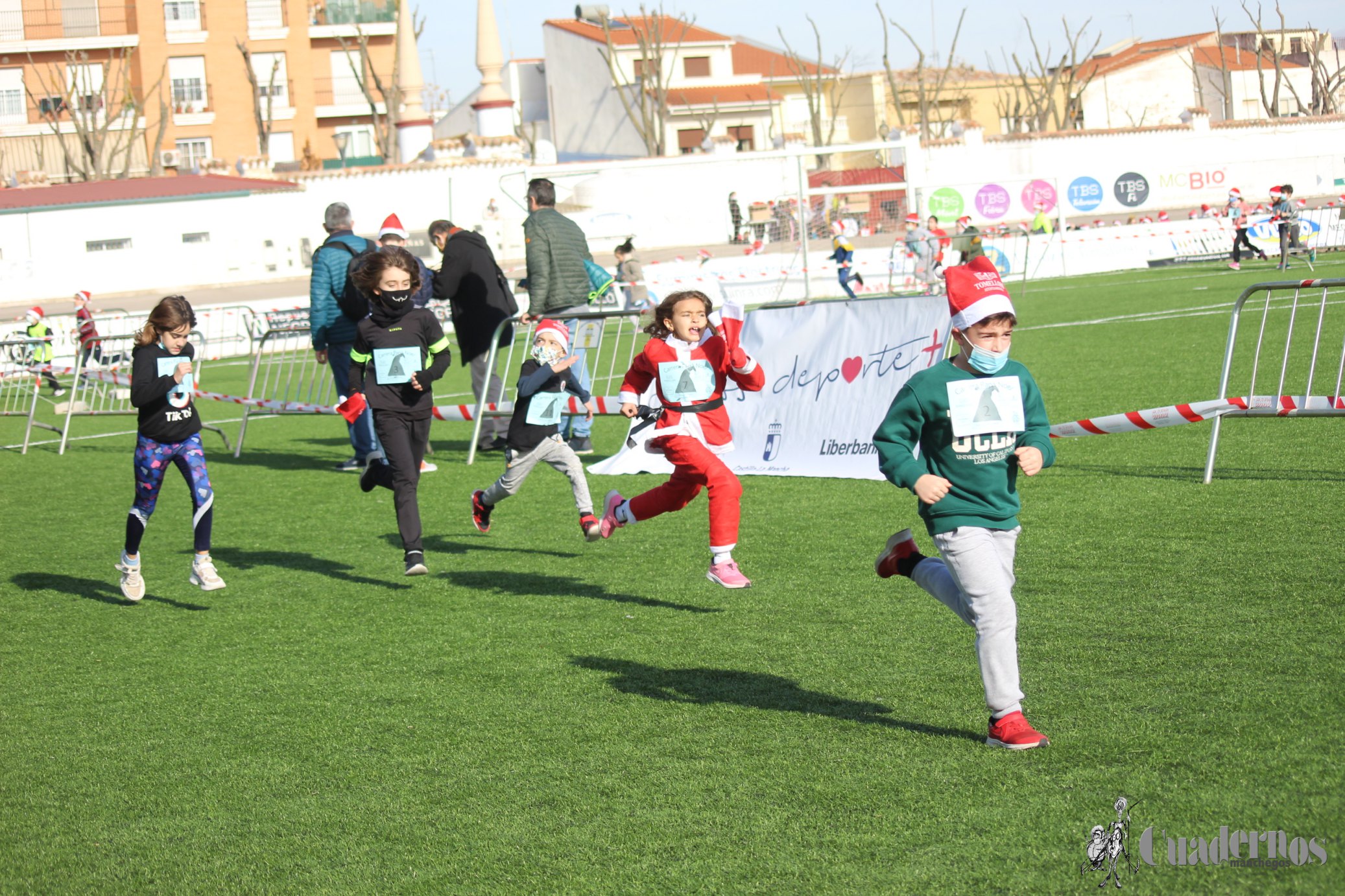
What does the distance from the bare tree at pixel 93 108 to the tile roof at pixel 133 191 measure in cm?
1144

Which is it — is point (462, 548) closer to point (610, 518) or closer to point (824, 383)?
point (610, 518)

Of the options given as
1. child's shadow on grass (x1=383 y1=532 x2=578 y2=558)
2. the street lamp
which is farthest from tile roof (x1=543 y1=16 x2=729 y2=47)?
child's shadow on grass (x1=383 y1=532 x2=578 y2=558)

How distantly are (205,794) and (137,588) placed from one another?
137 inches

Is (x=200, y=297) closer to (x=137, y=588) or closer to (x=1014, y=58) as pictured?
(x=137, y=588)

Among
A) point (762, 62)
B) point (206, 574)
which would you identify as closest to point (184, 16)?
point (762, 62)

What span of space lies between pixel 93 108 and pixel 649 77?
26323mm

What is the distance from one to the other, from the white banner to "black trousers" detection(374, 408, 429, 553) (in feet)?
9.38

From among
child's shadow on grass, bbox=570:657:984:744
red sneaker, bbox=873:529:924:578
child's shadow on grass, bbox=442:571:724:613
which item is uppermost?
red sneaker, bbox=873:529:924:578

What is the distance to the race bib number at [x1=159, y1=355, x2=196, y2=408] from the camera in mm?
7652

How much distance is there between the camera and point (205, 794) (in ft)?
15.8

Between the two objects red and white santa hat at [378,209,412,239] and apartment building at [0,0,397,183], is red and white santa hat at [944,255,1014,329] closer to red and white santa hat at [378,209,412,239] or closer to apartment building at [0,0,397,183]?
red and white santa hat at [378,209,412,239]

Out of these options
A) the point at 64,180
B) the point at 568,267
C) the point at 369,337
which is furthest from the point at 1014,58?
the point at 369,337

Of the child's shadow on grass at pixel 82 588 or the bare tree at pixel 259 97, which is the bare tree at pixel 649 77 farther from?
the child's shadow on grass at pixel 82 588

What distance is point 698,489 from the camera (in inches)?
276
